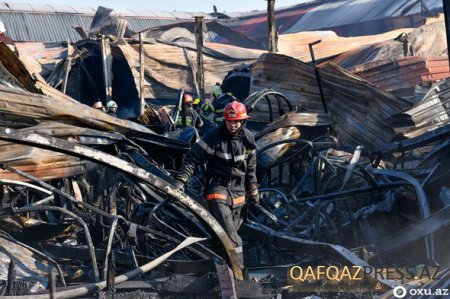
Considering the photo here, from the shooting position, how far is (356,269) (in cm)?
720

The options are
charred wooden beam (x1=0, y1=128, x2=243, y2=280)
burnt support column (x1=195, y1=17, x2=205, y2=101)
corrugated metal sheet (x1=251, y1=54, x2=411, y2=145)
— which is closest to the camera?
charred wooden beam (x1=0, y1=128, x2=243, y2=280)

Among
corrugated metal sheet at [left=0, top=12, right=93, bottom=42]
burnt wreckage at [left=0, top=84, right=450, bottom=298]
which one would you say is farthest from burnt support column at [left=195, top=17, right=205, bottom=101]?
corrugated metal sheet at [left=0, top=12, right=93, bottom=42]

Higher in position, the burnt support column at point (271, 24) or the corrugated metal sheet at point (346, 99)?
the burnt support column at point (271, 24)

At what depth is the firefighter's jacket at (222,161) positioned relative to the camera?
802 cm

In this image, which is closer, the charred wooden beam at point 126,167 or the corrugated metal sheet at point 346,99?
the charred wooden beam at point 126,167

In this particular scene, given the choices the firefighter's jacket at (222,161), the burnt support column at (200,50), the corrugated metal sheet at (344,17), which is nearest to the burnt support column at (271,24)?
the burnt support column at (200,50)

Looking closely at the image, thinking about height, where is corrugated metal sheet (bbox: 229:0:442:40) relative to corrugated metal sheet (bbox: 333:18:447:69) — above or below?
above

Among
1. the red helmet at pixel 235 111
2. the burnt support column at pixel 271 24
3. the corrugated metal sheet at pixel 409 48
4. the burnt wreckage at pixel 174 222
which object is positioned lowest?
the burnt wreckage at pixel 174 222

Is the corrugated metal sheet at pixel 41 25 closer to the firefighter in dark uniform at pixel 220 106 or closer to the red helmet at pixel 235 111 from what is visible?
the firefighter in dark uniform at pixel 220 106

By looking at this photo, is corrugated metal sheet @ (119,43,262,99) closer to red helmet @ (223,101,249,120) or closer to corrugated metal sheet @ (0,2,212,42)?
corrugated metal sheet @ (0,2,212,42)

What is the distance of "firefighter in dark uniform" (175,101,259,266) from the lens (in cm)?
793

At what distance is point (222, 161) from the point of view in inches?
316

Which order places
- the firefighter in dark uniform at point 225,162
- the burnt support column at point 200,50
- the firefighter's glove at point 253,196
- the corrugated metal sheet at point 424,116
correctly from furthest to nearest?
the burnt support column at point 200,50, the corrugated metal sheet at point 424,116, the firefighter's glove at point 253,196, the firefighter in dark uniform at point 225,162

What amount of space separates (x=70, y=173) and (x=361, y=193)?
3.56 metres
